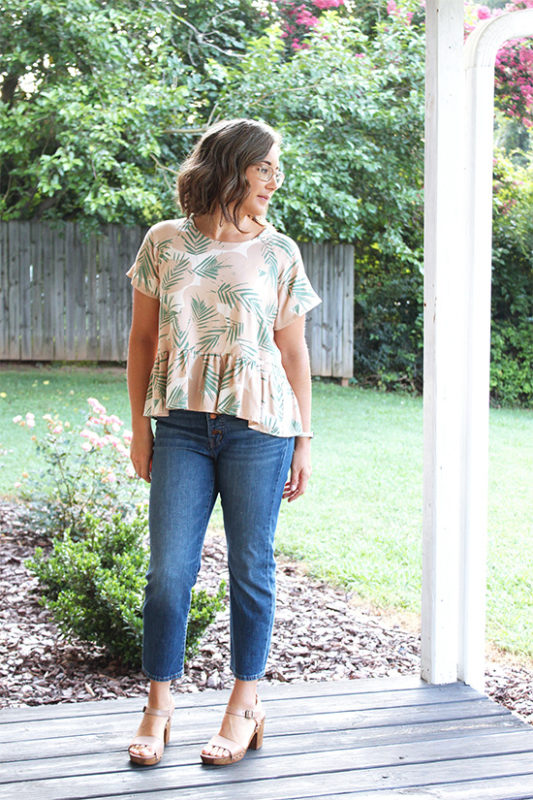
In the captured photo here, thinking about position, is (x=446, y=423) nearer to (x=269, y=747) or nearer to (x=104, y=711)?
(x=269, y=747)

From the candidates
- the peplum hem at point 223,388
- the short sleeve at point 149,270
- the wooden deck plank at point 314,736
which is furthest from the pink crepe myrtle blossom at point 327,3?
the wooden deck plank at point 314,736

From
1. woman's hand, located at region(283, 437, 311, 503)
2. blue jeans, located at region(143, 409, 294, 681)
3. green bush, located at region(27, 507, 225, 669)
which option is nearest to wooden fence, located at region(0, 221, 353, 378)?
green bush, located at region(27, 507, 225, 669)

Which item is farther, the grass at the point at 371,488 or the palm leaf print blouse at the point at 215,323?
the grass at the point at 371,488

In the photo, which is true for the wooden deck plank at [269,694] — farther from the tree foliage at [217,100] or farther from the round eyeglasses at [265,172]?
the tree foliage at [217,100]

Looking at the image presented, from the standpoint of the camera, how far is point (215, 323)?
188 centimetres

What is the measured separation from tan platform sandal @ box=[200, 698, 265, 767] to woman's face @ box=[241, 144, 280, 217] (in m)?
1.14

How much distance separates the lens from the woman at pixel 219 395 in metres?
1.85

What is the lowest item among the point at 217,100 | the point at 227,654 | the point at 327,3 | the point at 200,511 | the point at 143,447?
the point at 227,654

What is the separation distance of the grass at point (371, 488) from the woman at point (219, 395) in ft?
6.16

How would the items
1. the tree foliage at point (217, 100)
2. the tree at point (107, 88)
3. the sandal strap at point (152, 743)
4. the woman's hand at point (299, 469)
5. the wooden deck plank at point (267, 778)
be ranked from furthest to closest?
the tree foliage at point (217, 100) < the tree at point (107, 88) < the woman's hand at point (299, 469) < the sandal strap at point (152, 743) < the wooden deck plank at point (267, 778)

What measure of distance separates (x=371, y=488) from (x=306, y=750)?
12.1 feet

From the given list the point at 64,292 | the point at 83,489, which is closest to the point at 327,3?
the point at 64,292

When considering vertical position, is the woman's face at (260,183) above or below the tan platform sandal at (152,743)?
above

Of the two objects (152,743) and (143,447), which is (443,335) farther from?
(152,743)
